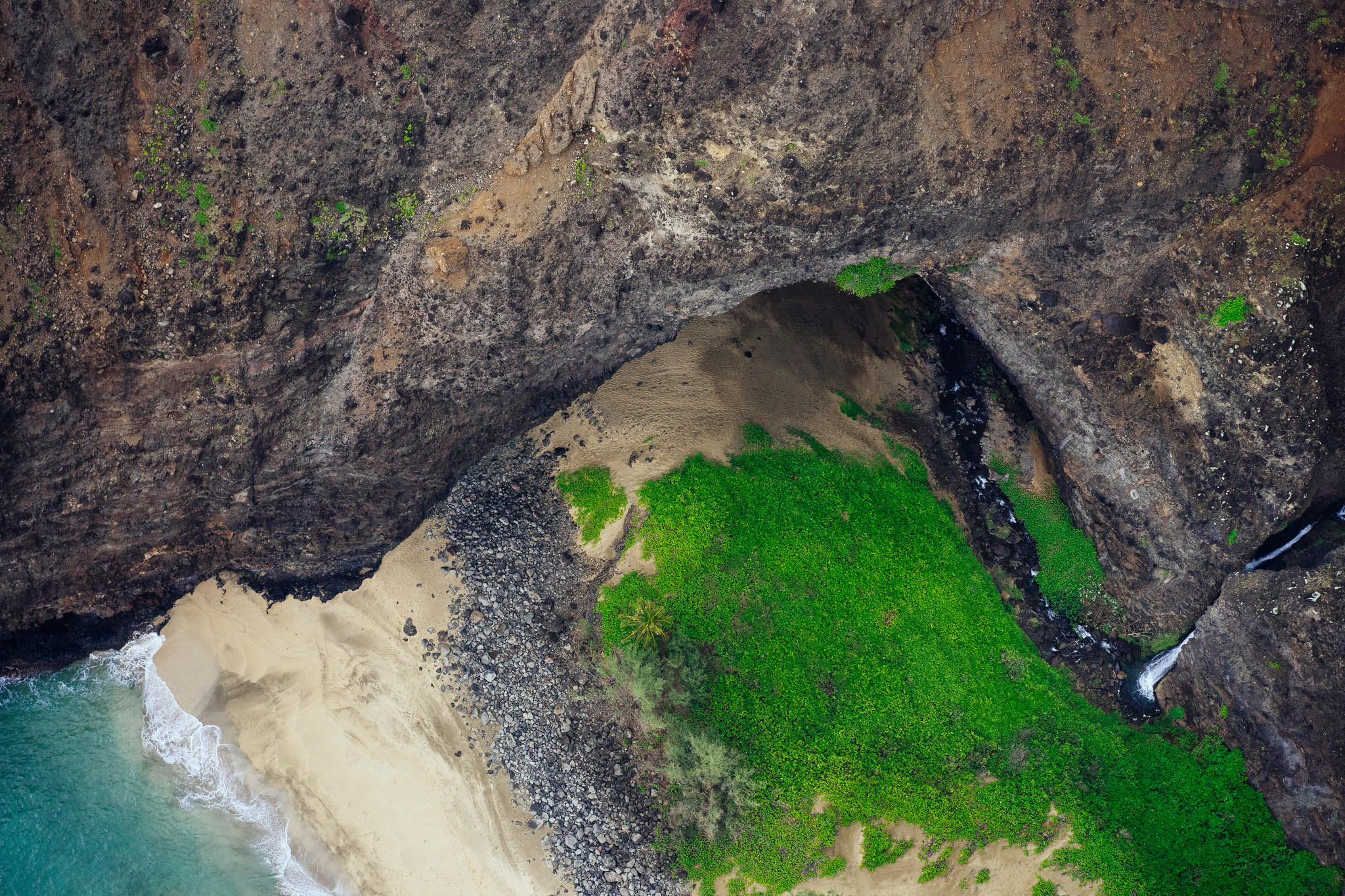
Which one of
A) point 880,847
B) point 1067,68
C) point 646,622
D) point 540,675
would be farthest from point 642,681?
point 1067,68

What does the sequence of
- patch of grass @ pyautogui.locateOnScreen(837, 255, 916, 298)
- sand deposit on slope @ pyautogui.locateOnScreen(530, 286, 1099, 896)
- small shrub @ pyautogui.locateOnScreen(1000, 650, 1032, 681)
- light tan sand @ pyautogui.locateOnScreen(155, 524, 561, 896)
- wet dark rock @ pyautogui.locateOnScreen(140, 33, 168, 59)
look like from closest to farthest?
1. wet dark rock @ pyautogui.locateOnScreen(140, 33, 168, 59)
2. patch of grass @ pyautogui.locateOnScreen(837, 255, 916, 298)
3. sand deposit on slope @ pyautogui.locateOnScreen(530, 286, 1099, 896)
4. small shrub @ pyautogui.locateOnScreen(1000, 650, 1032, 681)
5. light tan sand @ pyautogui.locateOnScreen(155, 524, 561, 896)

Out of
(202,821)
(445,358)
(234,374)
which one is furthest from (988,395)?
→ (202,821)

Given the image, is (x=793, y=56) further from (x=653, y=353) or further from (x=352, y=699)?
(x=352, y=699)

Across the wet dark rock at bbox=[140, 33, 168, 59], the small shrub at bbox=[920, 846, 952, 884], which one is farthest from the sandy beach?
the wet dark rock at bbox=[140, 33, 168, 59]

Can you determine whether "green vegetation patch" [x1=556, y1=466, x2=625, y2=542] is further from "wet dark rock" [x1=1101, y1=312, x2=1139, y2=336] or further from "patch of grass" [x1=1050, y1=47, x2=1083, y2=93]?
"patch of grass" [x1=1050, y1=47, x2=1083, y2=93]

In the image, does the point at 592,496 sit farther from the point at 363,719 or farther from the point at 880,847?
the point at 880,847

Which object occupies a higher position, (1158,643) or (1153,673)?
(1158,643)

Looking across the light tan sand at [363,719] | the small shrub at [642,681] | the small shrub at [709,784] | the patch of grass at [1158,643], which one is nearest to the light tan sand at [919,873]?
the small shrub at [709,784]

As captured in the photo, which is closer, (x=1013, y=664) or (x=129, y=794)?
(x=1013, y=664)
